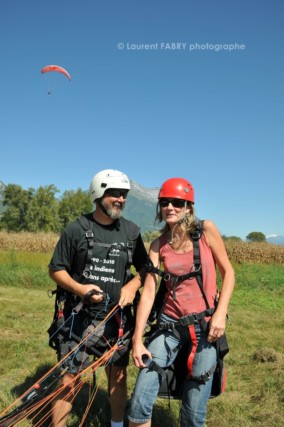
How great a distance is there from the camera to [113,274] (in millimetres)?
3695

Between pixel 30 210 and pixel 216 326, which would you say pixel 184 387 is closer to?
pixel 216 326

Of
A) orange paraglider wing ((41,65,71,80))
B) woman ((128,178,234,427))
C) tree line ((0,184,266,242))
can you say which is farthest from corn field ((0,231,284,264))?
tree line ((0,184,266,242))

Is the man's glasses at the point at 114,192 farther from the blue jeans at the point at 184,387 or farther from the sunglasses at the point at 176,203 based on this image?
the blue jeans at the point at 184,387

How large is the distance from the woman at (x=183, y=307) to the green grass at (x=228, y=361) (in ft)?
5.30

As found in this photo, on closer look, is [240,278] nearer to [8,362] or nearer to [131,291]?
[8,362]

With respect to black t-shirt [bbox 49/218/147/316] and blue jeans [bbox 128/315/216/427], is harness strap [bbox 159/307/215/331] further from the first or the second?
black t-shirt [bbox 49/218/147/316]

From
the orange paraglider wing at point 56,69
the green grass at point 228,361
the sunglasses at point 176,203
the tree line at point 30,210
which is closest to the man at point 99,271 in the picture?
the sunglasses at point 176,203

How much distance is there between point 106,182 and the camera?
3682mm

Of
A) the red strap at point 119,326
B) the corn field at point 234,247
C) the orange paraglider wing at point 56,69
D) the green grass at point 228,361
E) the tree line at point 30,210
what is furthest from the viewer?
the tree line at point 30,210

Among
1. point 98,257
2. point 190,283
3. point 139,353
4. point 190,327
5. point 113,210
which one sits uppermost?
point 113,210

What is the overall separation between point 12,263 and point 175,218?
15601 mm

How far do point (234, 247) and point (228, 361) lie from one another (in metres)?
25.6

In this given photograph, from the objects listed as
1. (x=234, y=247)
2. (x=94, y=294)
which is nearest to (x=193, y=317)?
(x=94, y=294)

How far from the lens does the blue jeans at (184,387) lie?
120 inches
